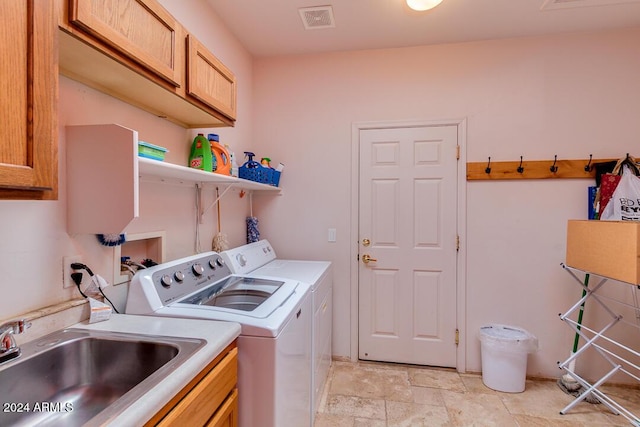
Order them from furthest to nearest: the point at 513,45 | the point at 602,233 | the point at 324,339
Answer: the point at 513,45, the point at 324,339, the point at 602,233

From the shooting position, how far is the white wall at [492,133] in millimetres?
2412

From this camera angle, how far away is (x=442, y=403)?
2.16 meters

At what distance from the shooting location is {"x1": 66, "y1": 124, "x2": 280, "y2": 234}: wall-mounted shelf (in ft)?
3.70

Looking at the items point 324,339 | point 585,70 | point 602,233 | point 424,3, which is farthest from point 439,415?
point 585,70

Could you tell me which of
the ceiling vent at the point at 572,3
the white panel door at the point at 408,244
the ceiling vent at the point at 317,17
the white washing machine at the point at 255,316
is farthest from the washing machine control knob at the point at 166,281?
the ceiling vent at the point at 572,3

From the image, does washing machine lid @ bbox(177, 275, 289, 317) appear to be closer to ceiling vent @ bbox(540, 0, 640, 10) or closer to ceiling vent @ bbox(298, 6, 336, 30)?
ceiling vent @ bbox(298, 6, 336, 30)

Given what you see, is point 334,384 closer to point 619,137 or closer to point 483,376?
point 483,376

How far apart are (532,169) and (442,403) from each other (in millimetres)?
1823

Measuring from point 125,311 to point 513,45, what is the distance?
3.11 metres

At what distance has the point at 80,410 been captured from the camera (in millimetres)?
997

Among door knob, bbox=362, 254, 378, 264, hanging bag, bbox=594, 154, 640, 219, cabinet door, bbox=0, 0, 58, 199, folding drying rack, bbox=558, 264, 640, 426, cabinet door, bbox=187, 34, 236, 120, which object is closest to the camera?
cabinet door, bbox=0, 0, 58, 199

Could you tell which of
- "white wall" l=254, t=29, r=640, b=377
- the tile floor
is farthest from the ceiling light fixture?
the tile floor

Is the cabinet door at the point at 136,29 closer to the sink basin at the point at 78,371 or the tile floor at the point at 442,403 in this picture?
the sink basin at the point at 78,371

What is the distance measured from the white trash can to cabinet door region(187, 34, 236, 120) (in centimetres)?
235
